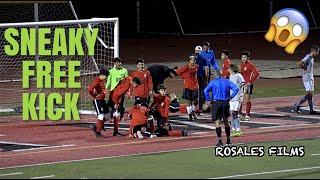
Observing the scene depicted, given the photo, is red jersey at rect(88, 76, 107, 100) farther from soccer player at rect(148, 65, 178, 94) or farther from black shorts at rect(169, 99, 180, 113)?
soccer player at rect(148, 65, 178, 94)

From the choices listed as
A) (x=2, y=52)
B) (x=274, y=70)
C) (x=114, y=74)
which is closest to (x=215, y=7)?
(x=274, y=70)

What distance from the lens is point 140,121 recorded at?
25.1 meters

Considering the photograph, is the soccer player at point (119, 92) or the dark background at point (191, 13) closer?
the soccer player at point (119, 92)

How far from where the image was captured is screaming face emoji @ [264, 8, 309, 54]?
83.4 ft

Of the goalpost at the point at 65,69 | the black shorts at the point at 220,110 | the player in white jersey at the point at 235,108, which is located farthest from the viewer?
the goalpost at the point at 65,69

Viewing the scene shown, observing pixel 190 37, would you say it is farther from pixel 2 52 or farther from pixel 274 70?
pixel 2 52

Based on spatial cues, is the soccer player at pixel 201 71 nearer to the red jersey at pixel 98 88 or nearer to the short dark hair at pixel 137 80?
the short dark hair at pixel 137 80

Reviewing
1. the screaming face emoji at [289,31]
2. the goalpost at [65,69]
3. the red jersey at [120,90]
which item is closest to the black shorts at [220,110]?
the screaming face emoji at [289,31]

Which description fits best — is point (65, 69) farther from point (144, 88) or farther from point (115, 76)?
point (144, 88)

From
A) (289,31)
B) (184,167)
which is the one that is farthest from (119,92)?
(184,167)

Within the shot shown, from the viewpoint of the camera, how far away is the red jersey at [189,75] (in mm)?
28625

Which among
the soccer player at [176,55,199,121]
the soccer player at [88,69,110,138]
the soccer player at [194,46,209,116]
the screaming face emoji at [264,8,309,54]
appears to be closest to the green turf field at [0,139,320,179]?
the soccer player at [88,69,110,138]

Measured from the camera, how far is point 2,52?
36594 mm

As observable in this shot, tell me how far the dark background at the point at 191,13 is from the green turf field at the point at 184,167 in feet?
110
